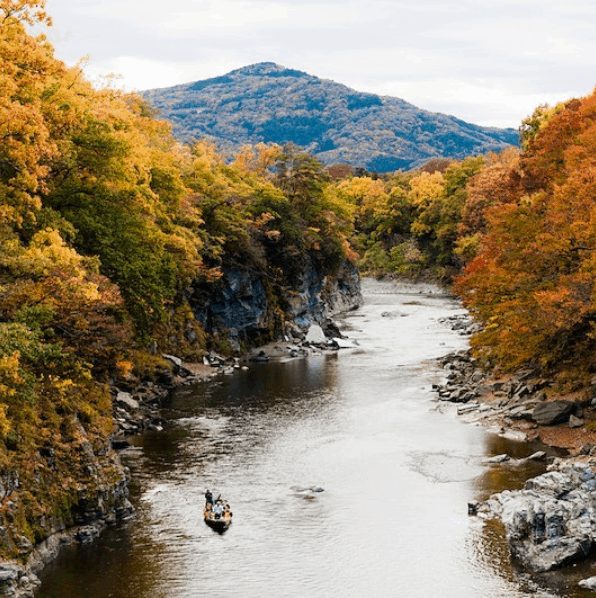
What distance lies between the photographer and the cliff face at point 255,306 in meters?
69.8

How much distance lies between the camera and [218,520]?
3062cm

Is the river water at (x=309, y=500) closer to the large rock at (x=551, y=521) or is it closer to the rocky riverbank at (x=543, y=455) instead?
the large rock at (x=551, y=521)

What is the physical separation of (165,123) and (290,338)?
3159 centimetres

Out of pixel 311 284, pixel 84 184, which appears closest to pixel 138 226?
pixel 84 184

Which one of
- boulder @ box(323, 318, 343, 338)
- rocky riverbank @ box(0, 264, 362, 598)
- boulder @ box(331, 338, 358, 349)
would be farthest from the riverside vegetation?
boulder @ box(331, 338, 358, 349)

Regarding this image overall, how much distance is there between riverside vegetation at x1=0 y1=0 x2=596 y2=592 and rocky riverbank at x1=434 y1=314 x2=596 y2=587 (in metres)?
1.80

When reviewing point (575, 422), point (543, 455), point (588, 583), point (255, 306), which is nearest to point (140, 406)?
point (543, 455)

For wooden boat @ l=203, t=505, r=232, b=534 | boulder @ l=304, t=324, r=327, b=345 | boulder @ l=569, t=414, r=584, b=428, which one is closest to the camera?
wooden boat @ l=203, t=505, r=232, b=534

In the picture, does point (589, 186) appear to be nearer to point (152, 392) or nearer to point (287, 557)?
point (287, 557)

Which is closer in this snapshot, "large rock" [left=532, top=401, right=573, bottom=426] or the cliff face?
"large rock" [left=532, top=401, right=573, bottom=426]

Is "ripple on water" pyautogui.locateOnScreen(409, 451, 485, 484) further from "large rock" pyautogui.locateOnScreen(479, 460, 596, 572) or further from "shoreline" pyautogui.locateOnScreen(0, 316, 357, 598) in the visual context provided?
"shoreline" pyautogui.locateOnScreen(0, 316, 357, 598)

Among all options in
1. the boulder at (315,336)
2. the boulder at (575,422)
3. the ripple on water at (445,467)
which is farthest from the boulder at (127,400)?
the boulder at (315,336)

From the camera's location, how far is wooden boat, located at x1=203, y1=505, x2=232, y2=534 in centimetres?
3056

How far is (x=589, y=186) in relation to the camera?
40.8 m
